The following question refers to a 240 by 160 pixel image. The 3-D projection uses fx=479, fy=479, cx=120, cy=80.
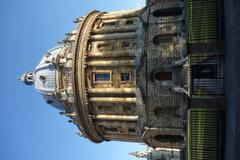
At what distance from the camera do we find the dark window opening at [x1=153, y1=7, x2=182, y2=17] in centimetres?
3404

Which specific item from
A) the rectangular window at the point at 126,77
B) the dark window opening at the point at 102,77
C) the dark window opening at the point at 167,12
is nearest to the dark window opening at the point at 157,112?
the rectangular window at the point at 126,77

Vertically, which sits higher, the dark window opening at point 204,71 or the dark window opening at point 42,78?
the dark window opening at point 204,71

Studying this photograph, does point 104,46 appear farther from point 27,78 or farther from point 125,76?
point 27,78

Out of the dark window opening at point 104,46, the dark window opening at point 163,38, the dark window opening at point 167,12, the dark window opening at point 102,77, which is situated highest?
the dark window opening at point 167,12

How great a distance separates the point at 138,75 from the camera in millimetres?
34188

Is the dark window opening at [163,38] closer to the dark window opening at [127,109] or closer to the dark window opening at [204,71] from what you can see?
the dark window opening at [204,71]

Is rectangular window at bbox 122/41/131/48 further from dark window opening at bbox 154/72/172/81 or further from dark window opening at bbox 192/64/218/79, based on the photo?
dark window opening at bbox 192/64/218/79

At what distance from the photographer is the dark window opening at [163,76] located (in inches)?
1318

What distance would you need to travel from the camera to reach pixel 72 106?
131ft

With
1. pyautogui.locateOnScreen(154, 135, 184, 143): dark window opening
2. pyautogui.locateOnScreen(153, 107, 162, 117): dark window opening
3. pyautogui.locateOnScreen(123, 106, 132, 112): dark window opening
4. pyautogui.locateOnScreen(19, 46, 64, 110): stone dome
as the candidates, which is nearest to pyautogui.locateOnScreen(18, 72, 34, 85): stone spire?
pyautogui.locateOnScreen(19, 46, 64, 110): stone dome

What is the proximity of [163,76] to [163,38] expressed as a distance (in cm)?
268

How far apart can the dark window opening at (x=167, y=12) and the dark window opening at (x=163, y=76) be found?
4.28 metres

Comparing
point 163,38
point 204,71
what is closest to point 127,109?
point 163,38

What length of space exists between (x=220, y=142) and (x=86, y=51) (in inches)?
594
